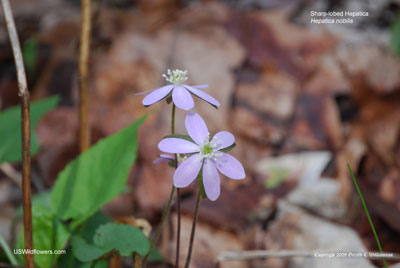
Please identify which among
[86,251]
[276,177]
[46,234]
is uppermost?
[86,251]

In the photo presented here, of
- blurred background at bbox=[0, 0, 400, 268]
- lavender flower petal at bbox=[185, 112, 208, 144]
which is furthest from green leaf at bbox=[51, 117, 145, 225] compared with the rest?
blurred background at bbox=[0, 0, 400, 268]

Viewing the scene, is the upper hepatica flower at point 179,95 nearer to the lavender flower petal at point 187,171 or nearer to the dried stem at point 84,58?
the lavender flower petal at point 187,171

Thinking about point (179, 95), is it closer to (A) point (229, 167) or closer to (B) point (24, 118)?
(A) point (229, 167)

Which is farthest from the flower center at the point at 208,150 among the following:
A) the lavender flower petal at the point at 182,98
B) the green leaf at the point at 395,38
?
the green leaf at the point at 395,38

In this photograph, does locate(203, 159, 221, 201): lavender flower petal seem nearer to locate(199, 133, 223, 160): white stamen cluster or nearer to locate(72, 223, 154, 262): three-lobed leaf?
locate(199, 133, 223, 160): white stamen cluster

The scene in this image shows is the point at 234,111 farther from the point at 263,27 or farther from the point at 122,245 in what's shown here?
the point at 122,245

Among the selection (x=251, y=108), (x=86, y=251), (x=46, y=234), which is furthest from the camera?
(x=251, y=108)

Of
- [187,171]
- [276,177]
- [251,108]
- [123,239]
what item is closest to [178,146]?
[187,171]
